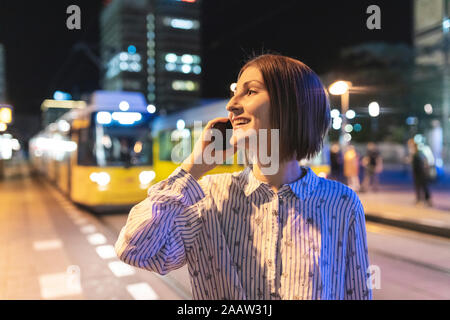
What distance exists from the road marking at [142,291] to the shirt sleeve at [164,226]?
3129 mm

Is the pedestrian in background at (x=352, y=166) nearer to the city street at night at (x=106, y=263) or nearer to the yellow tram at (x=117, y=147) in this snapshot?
the yellow tram at (x=117, y=147)

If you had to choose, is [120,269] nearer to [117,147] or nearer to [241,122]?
[241,122]

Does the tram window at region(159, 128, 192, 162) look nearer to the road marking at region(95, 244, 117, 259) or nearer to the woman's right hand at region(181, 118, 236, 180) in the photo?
the road marking at region(95, 244, 117, 259)

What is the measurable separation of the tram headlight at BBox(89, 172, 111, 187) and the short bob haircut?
942 cm

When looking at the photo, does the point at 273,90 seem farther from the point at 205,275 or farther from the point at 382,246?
the point at 382,246

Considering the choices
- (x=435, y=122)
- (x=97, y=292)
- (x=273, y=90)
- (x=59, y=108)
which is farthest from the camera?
(x=59, y=108)

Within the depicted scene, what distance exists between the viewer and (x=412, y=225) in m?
8.17

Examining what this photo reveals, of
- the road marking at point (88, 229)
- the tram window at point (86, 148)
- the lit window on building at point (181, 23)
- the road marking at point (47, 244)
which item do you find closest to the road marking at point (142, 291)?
the road marking at point (47, 244)

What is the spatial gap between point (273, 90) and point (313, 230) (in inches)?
16.4

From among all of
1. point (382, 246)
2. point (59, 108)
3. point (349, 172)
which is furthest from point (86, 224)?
point (59, 108)

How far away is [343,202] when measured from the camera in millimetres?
1223

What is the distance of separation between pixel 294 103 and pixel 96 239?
6738 mm

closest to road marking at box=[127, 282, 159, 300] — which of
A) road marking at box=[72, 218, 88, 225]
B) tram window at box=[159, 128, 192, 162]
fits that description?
road marking at box=[72, 218, 88, 225]

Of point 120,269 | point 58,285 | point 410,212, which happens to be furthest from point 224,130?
point 410,212
